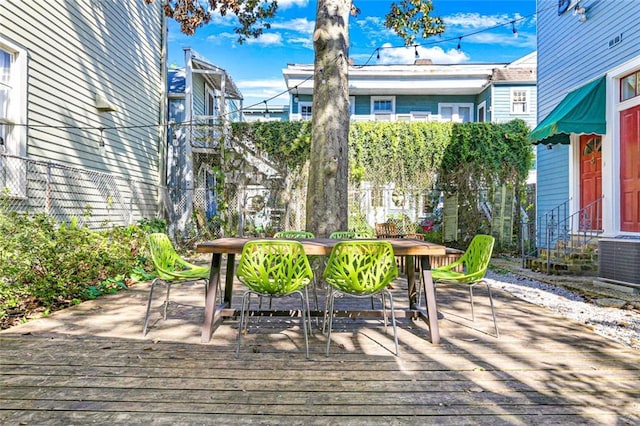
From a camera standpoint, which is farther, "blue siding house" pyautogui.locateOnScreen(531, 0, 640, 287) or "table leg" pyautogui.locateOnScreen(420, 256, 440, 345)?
"blue siding house" pyautogui.locateOnScreen(531, 0, 640, 287)

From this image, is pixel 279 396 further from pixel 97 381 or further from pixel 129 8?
pixel 129 8

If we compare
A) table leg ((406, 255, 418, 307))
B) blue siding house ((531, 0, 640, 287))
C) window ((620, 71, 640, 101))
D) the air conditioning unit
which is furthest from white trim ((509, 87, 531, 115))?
table leg ((406, 255, 418, 307))

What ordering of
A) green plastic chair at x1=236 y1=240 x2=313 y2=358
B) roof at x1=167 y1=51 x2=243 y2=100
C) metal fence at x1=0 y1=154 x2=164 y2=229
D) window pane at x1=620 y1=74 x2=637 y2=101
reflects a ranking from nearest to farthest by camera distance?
1. green plastic chair at x1=236 y1=240 x2=313 y2=358
2. metal fence at x1=0 y1=154 x2=164 y2=229
3. window pane at x1=620 y1=74 x2=637 y2=101
4. roof at x1=167 y1=51 x2=243 y2=100

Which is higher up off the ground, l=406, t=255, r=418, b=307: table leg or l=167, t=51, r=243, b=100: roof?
l=167, t=51, r=243, b=100: roof

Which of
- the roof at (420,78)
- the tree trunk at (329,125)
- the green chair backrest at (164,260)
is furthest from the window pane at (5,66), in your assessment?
the roof at (420,78)

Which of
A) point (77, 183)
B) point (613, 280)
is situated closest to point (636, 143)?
point (613, 280)

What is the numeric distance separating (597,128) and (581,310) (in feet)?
12.4

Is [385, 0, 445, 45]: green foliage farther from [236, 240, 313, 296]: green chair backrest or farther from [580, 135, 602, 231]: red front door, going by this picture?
[236, 240, 313, 296]: green chair backrest

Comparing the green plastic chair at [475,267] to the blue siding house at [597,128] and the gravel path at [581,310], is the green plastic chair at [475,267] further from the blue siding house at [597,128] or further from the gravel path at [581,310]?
the blue siding house at [597,128]

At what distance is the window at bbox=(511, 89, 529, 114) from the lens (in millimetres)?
15039

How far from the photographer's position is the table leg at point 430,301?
11.5ft

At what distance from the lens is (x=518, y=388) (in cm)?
261

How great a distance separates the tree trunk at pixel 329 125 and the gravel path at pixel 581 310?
285 cm

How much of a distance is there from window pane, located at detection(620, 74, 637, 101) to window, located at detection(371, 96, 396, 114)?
922 centimetres
